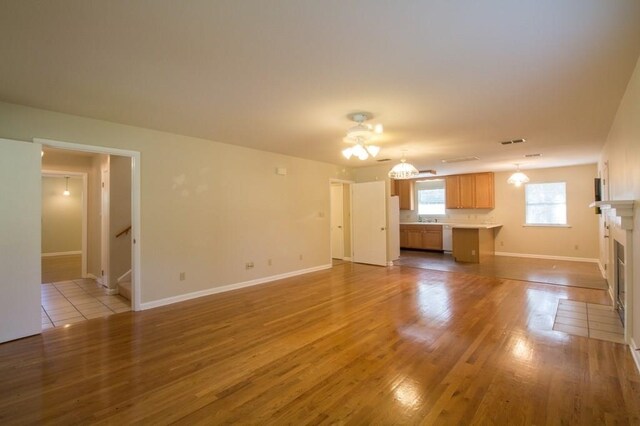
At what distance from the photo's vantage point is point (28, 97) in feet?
10.2

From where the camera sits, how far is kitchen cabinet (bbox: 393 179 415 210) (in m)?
10.7

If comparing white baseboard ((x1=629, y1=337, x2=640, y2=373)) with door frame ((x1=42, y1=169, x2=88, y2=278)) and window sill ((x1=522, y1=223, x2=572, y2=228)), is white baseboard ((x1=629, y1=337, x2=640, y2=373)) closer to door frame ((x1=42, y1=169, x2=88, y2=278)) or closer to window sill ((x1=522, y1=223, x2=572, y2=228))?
window sill ((x1=522, y1=223, x2=572, y2=228))

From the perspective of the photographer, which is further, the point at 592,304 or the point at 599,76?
the point at 592,304

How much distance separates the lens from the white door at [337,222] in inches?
333

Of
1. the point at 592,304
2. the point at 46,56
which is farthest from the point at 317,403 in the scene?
the point at 592,304

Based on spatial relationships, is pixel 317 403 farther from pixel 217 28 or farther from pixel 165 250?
pixel 165 250

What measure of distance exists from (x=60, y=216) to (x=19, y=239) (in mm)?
7577

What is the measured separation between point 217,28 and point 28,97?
2.57 metres

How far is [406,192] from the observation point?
10742 mm

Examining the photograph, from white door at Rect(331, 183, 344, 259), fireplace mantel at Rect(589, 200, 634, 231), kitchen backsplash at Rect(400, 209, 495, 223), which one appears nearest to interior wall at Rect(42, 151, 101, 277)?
white door at Rect(331, 183, 344, 259)

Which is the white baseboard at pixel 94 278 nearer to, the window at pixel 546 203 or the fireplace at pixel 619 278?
the fireplace at pixel 619 278

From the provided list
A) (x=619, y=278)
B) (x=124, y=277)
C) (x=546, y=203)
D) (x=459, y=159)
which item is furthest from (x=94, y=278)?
(x=546, y=203)

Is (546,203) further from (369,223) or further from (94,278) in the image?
(94,278)

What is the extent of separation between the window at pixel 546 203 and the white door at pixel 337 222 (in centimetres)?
526
